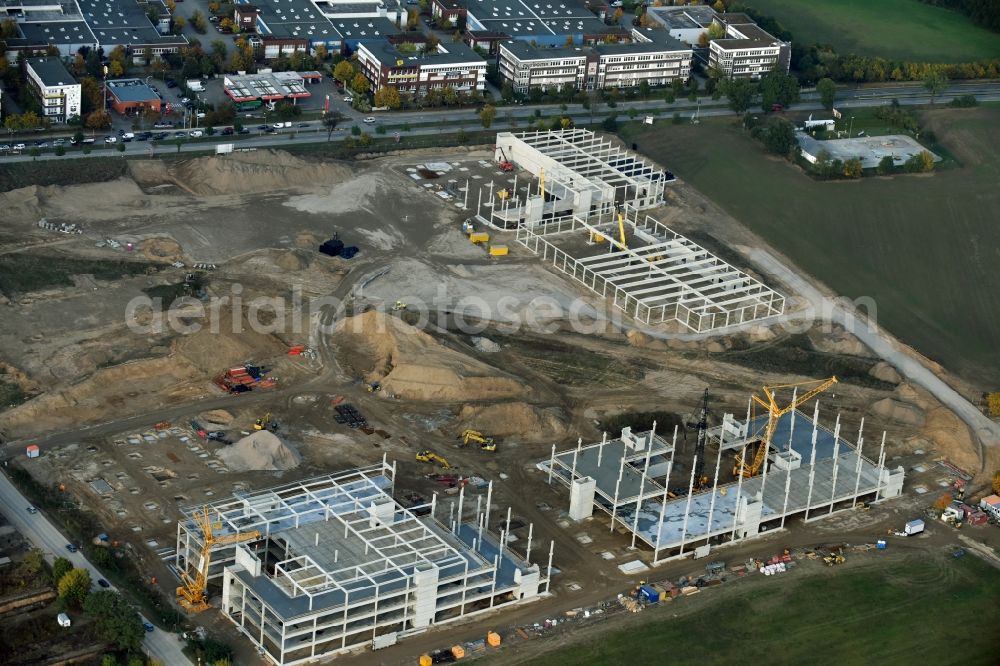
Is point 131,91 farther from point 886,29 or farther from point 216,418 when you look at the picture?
point 886,29

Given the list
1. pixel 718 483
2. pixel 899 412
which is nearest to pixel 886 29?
pixel 899 412

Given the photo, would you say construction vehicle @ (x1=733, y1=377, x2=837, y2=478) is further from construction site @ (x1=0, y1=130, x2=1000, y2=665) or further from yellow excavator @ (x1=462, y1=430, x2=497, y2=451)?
yellow excavator @ (x1=462, y1=430, x2=497, y2=451)

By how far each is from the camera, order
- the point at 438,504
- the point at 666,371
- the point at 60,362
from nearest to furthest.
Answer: the point at 438,504 < the point at 60,362 < the point at 666,371

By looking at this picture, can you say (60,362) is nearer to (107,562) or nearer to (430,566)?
(107,562)

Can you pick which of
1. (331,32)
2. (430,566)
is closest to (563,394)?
(430,566)

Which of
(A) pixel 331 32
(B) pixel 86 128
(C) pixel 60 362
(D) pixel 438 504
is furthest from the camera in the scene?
(A) pixel 331 32

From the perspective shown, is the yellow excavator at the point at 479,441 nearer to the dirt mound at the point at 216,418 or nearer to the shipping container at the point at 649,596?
the dirt mound at the point at 216,418

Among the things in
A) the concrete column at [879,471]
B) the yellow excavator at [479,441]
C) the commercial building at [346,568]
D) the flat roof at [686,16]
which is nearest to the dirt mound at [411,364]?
the yellow excavator at [479,441]
